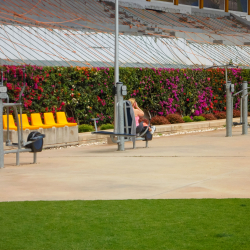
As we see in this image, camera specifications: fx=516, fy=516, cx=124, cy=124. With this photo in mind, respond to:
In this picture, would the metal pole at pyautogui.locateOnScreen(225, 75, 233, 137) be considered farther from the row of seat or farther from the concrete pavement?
the row of seat

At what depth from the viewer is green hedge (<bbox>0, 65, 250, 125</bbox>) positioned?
1748 centimetres

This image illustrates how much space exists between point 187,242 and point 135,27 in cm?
2713

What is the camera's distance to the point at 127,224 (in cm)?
572

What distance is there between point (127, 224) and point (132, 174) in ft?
11.6

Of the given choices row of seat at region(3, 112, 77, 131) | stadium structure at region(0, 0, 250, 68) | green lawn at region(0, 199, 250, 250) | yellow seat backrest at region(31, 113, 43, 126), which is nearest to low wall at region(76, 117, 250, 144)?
row of seat at region(3, 112, 77, 131)

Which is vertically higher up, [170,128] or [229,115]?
[229,115]

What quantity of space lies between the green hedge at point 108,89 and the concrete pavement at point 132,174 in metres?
4.27

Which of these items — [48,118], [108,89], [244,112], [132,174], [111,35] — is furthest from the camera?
[111,35]

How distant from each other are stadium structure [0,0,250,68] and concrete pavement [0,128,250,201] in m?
9.49

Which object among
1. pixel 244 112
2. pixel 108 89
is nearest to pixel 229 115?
pixel 244 112

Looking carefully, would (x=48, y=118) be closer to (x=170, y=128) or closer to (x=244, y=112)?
(x=170, y=128)

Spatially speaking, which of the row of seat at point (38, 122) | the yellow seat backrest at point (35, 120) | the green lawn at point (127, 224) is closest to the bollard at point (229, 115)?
the row of seat at point (38, 122)

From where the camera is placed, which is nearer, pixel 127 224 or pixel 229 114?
pixel 127 224

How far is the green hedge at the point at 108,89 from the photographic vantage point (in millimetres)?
17484
